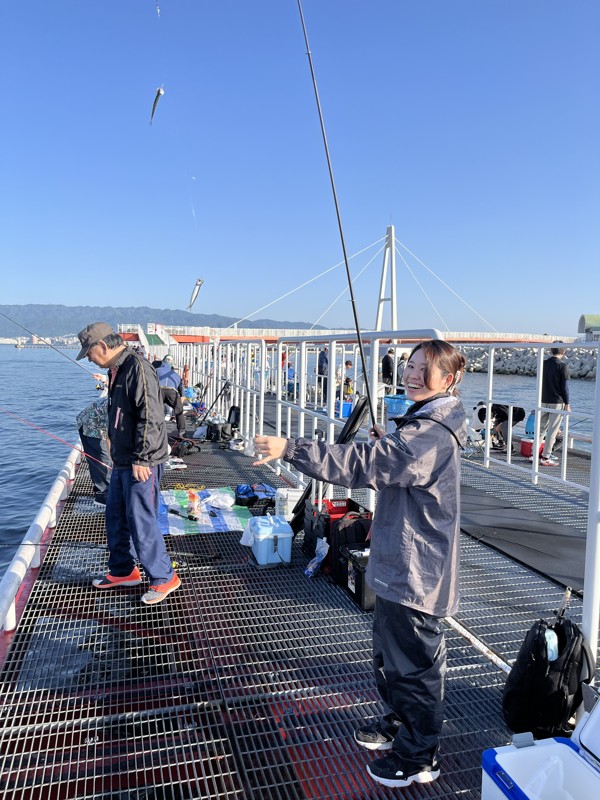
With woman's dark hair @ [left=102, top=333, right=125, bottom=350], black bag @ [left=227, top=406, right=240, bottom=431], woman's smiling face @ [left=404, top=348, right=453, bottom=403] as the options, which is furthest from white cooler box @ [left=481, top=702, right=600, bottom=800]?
black bag @ [left=227, top=406, right=240, bottom=431]

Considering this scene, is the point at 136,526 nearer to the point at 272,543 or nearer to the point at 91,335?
the point at 272,543

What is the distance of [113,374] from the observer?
3.61 m

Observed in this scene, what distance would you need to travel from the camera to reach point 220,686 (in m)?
2.64

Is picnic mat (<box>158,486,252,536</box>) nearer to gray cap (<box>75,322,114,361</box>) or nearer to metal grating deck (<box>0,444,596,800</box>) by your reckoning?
metal grating deck (<box>0,444,596,800</box>)

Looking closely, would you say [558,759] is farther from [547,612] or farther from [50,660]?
[50,660]

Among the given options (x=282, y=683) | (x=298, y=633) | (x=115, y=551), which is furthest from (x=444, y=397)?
(x=115, y=551)

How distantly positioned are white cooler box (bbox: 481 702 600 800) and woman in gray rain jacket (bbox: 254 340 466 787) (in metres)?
0.34

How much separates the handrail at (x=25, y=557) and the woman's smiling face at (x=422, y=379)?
247cm

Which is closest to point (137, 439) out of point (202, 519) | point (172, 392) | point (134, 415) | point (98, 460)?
point (134, 415)

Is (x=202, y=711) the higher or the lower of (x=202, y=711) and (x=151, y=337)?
the lower

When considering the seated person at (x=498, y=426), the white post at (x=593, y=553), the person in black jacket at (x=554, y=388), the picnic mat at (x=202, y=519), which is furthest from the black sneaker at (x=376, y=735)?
the seated person at (x=498, y=426)

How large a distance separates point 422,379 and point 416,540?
593mm

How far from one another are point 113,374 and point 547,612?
3.17 metres

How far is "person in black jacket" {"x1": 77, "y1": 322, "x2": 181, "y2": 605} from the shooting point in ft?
11.3
